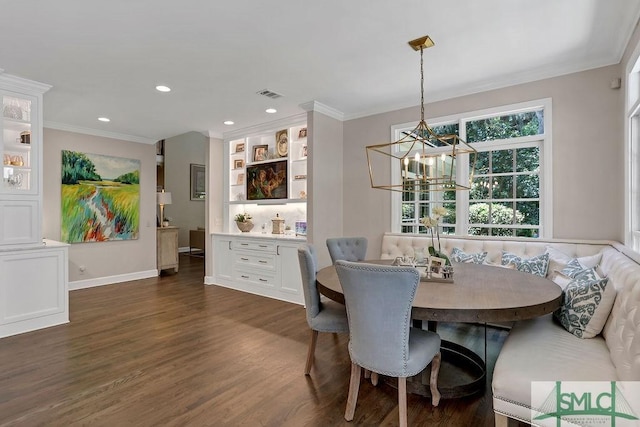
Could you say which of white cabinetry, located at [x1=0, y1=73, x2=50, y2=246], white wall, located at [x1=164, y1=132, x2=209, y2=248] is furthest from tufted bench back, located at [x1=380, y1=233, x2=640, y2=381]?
white wall, located at [x1=164, y1=132, x2=209, y2=248]

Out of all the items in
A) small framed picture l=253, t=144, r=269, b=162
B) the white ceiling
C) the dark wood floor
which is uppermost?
the white ceiling

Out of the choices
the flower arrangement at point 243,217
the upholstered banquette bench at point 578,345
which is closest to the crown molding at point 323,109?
the flower arrangement at point 243,217

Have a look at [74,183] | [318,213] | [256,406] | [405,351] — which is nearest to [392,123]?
[318,213]

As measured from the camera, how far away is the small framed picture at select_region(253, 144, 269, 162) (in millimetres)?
5390

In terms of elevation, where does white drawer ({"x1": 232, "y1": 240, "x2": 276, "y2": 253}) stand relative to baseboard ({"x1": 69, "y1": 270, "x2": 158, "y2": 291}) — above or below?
above

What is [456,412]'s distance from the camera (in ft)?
6.68

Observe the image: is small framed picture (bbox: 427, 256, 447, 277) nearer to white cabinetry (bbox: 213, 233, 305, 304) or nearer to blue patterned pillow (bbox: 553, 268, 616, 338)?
blue patterned pillow (bbox: 553, 268, 616, 338)

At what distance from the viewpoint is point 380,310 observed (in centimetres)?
176

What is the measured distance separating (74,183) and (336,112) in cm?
441

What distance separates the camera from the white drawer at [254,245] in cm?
481

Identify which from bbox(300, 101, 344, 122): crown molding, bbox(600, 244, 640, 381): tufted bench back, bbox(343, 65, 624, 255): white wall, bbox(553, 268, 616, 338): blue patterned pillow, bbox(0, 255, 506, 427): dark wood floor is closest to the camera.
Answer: bbox(600, 244, 640, 381): tufted bench back

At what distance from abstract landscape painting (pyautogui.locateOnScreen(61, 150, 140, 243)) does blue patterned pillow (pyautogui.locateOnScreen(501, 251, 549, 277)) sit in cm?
603

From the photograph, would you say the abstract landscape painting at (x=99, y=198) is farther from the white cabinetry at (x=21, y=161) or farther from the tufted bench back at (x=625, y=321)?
the tufted bench back at (x=625, y=321)

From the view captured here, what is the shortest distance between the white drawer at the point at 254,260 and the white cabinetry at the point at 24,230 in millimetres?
2225
